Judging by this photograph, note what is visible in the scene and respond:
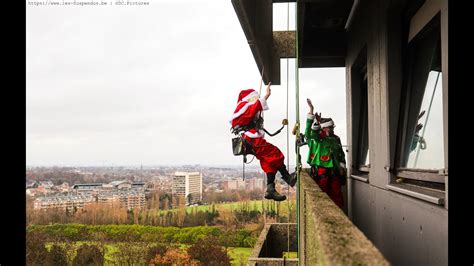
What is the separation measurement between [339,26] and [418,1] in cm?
436

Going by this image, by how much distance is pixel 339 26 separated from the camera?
803 centimetres

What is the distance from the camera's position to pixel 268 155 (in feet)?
18.7

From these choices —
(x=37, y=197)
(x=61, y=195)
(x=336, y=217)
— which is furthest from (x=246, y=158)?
(x=61, y=195)

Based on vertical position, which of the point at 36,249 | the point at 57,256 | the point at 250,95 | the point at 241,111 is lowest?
the point at 57,256

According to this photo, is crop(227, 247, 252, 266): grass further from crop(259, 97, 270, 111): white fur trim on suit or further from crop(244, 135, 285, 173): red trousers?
crop(259, 97, 270, 111): white fur trim on suit

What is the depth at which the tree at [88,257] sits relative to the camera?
56.2 meters

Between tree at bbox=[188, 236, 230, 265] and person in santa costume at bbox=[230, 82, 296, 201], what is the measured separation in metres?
52.6

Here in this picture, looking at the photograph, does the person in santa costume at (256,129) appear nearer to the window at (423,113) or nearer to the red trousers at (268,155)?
the red trousers at (268,155)

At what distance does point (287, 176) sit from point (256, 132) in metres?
0.87

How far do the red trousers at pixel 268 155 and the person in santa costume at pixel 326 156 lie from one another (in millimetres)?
806

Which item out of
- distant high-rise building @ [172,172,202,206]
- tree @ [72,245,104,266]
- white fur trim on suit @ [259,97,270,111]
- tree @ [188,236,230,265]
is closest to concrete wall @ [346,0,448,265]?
white fur trim on suit @ [259,97,270,111]

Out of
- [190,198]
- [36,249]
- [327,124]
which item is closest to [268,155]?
[327,124]

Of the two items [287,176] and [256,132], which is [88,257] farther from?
[256,132]
